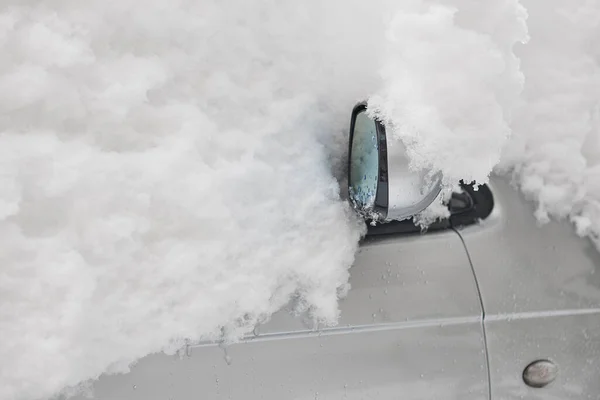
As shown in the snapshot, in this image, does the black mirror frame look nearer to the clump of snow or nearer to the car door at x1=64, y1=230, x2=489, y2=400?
the clump of snow

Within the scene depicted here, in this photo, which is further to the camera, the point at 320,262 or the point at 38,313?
the point at 320,262

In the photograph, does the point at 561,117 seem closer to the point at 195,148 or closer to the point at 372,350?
the point at 372,350

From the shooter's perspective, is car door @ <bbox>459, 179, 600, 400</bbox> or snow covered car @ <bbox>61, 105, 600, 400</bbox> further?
car door @ <bbox>459, 179, 600, 400</bbox>

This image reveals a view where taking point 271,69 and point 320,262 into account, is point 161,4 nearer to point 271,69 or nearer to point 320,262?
point 271,69

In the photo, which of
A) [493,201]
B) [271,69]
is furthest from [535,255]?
[271,69]

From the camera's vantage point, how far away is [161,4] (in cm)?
183

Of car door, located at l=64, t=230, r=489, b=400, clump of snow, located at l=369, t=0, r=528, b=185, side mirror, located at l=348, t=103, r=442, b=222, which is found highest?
clump of snow, located at l=369, t=0, r=528, b=185

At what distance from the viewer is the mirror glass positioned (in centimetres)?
175

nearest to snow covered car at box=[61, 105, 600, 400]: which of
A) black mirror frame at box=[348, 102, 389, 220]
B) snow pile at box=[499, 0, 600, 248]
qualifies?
black mirror frame at box=[348, 102, 389, 220]

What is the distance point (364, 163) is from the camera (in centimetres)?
183

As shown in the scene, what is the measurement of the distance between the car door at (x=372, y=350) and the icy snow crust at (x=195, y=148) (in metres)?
0.06

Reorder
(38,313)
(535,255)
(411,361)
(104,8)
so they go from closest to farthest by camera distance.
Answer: (38,313), (104,8), (411,361), (535,255)

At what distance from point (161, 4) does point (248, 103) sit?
1.29ft

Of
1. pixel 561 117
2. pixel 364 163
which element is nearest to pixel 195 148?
pixel 364 163
